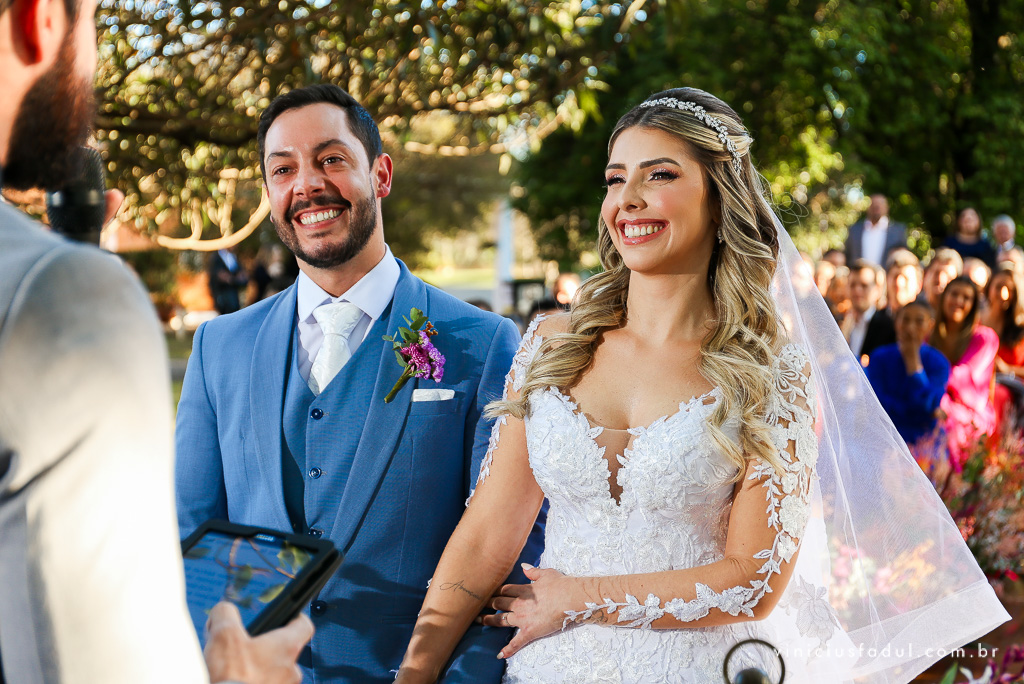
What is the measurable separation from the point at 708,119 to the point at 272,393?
143cm

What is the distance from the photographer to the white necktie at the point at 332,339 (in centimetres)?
248

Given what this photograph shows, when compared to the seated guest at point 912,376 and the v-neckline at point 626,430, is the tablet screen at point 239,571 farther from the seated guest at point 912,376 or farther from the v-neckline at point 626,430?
the seated guest at point 912,376

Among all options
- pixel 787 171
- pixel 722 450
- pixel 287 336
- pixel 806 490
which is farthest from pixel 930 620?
pixel 787 171

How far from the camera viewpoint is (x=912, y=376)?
5664 mm

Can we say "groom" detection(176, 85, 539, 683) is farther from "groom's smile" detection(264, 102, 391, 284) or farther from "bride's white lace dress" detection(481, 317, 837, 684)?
"bride's white lace dress" detection(481, 317, 837, 684)

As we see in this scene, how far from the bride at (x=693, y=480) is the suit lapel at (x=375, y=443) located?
27 centimetres

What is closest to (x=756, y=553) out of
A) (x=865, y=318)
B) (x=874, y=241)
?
(x=865, y=318)

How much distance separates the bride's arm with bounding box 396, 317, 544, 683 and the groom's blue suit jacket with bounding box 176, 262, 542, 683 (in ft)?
0.18

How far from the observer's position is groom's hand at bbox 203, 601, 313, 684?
1098 millimetres

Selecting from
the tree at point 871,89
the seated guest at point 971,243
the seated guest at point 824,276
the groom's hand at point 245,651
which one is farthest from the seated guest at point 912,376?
the tree at point 871,89

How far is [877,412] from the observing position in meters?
2.86

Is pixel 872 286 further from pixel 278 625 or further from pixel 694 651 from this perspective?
pixel 278 625

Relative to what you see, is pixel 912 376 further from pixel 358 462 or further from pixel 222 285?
pixel 222 285

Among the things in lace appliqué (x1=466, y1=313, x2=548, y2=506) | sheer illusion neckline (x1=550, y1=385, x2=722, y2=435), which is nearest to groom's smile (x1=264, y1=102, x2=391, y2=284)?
lace appliqué (x1=466, y1=313, x2=548, y2=506)
